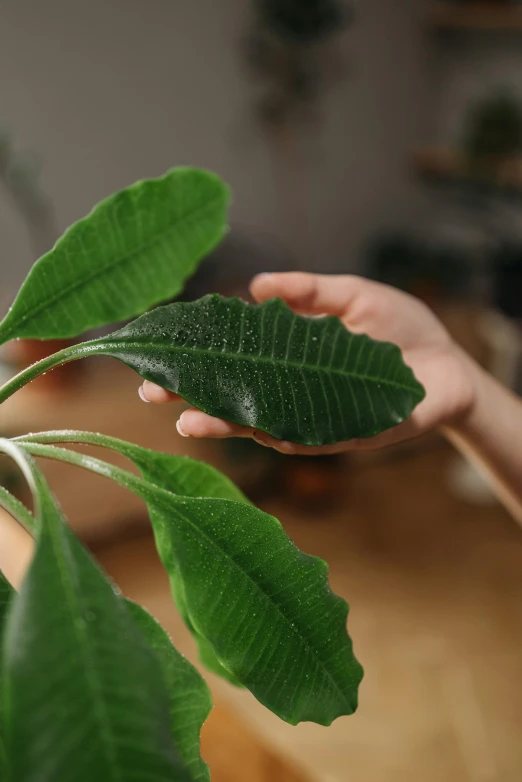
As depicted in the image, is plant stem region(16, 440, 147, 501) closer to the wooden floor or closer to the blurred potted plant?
the wooden floor

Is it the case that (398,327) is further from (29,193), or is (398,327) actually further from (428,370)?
(29,193)

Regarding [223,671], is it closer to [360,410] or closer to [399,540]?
[360,410]

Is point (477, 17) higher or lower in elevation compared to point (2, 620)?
higher

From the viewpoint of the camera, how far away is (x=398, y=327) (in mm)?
938

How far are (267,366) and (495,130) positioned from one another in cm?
287

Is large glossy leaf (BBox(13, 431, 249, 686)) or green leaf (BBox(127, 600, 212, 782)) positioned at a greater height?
large glossy leaf (BBox(13, 431, 249, 686))

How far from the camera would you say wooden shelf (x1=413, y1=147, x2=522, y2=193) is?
3.05 metres

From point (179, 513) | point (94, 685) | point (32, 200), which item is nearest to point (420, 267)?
point (32, 200)

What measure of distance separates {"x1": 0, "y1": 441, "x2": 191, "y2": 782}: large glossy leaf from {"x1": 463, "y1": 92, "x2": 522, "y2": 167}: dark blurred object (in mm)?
3098

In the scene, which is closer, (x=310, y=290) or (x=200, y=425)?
(x=200, y=425)

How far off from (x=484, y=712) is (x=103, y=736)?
6.22 feet

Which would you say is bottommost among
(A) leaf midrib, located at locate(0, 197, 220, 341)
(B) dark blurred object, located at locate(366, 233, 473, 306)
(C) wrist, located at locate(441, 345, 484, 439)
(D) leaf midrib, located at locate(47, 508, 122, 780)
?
(B) dark blurred object, located at locate(366, 233, 473, 306)

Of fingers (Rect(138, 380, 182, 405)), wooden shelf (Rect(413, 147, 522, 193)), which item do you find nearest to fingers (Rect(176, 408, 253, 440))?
fingers (Rect(138, 380, 182, 405))

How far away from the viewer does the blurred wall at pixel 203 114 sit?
8.36 ft
